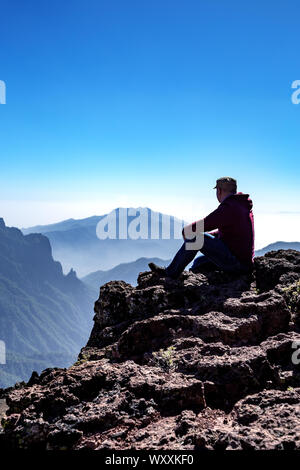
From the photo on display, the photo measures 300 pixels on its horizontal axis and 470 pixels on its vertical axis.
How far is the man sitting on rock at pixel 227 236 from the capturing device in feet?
29.9

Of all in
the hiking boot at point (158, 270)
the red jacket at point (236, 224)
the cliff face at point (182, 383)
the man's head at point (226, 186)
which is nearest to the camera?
the cliff face at point (182, 383)

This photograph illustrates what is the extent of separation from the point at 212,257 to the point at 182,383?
447cm

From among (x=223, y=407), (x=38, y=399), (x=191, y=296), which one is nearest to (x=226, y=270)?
(x=191, y=296)

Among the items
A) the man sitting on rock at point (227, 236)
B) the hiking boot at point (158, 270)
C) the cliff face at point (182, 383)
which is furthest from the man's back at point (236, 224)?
the hiking boot at point (158, 270)

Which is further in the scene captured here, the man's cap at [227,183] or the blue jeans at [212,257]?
the man's cap at [227,183]

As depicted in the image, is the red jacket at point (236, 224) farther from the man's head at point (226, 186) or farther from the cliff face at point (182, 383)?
the cliff face at point (182, 383)

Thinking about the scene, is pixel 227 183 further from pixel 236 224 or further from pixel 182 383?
pixel 182 383

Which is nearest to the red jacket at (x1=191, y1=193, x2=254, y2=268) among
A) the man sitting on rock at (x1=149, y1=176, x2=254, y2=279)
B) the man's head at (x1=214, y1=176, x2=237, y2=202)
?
the man sitting on rock at (x1=149, y1=176, x2=254, y2=279)

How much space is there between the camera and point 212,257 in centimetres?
934

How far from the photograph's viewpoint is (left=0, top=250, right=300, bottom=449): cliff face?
4.46m

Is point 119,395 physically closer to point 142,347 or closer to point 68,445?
point 68,445

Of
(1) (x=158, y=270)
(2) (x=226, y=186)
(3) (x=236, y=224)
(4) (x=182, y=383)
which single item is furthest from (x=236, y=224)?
(4) (x=182, y=383)
